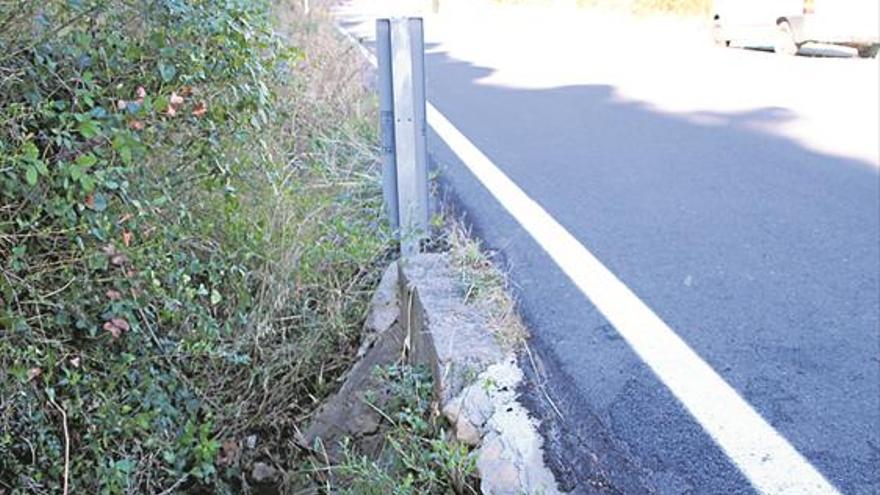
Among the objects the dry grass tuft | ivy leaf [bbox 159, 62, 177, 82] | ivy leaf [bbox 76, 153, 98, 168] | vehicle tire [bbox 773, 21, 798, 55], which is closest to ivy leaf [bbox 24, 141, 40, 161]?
ivy leaf [bbox 76, 153, 98, 168]

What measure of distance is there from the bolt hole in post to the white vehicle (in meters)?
11.5

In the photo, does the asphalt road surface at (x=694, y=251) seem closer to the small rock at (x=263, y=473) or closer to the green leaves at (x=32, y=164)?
the small rock at (x=263, y=473)

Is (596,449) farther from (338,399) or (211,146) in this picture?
(211,146)

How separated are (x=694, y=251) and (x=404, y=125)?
156 cm

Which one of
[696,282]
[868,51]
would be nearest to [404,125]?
[696,282]

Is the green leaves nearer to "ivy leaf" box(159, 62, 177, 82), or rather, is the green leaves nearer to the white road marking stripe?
"ivy leaf" box(159, 62, 177, 82)

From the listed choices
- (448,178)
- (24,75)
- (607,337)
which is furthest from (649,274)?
(24,75)

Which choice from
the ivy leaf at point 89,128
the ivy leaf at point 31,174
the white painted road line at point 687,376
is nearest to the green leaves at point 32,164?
the ivy leaf at point 31,174

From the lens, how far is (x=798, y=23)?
44.2 ft

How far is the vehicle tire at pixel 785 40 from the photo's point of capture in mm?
13578

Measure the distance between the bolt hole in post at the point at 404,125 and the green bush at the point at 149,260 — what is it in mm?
269

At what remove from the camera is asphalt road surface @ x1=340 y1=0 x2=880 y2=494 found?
2.53 metres

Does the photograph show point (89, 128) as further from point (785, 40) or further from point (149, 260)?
point (785, 40)

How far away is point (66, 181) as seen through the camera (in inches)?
97.1
